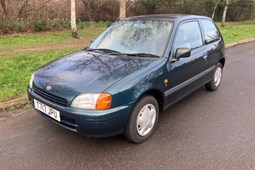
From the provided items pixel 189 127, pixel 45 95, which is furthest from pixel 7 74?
pixel 189 127

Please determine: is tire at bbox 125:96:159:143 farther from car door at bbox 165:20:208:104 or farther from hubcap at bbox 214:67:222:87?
hubcap at bbox 214:67:222:87

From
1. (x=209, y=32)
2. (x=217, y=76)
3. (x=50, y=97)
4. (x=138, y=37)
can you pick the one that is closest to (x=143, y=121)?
(x=50, y=97)

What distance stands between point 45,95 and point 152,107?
1.37 metres

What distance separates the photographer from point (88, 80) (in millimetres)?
2898

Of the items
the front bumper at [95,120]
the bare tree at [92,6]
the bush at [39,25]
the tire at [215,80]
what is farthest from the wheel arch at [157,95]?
the bare tree at [92,6]

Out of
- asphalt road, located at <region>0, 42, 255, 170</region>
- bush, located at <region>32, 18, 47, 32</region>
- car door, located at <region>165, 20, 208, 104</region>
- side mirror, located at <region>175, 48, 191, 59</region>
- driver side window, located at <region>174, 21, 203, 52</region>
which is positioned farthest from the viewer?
bush, located at <region>32, 18, 47, 32</region>

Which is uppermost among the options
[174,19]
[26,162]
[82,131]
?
[174,19]

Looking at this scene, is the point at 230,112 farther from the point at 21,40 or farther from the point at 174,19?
the point at 21,40

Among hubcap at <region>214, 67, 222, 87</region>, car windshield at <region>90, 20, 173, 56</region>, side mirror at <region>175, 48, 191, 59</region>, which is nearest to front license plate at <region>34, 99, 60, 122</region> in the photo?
car windshield at <region>90, 20, 173, 56</region>

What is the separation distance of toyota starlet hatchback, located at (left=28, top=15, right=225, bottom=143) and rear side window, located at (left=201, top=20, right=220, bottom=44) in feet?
0.39

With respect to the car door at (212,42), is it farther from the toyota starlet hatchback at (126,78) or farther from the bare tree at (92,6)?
the bare tree at (92,6)

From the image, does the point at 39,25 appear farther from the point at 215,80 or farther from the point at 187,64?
Answer: the point at 187,64

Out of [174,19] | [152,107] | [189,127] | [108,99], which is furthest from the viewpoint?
[174,19]

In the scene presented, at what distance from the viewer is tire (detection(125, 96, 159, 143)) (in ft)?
9.89
